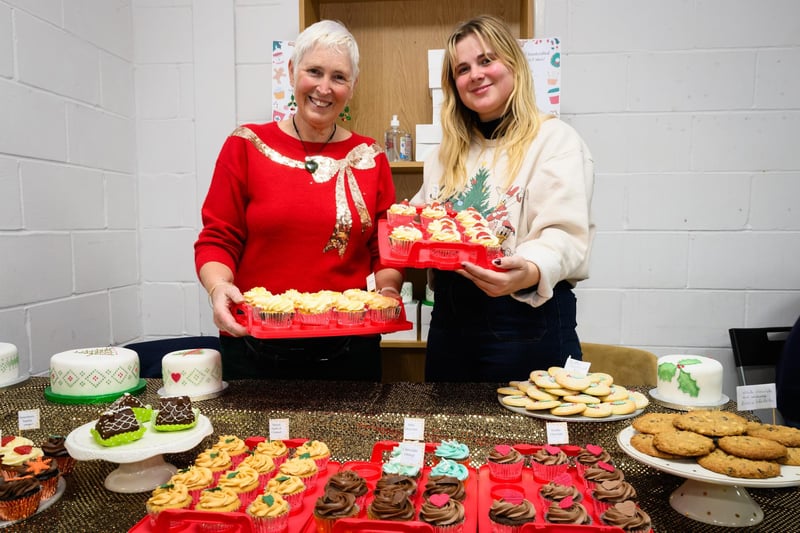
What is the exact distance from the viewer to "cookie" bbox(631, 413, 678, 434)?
1211 mm

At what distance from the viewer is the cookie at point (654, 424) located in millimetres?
1211

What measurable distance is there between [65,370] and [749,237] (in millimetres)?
3312

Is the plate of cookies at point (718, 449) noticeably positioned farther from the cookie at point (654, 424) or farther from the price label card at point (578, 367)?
the price label card at point (578, 367)

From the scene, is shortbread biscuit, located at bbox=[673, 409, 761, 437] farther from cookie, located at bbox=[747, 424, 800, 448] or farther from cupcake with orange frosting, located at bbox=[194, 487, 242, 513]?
cupcake with orange frosting, located at bbox=[194, 487, 242, 513]

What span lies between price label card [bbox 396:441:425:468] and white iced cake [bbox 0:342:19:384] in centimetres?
140

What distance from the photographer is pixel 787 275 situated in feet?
10.3

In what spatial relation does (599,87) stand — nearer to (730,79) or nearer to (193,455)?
(730,79)

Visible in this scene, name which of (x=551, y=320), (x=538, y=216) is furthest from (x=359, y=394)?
(x=538, y=216)

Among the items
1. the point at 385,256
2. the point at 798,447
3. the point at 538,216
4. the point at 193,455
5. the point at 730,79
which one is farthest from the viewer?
the point at 730,79

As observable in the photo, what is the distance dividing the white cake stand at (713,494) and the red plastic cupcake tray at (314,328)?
706mm

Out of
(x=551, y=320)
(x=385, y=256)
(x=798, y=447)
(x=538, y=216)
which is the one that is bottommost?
(x=798, y=447)

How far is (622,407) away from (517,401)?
0.86ft

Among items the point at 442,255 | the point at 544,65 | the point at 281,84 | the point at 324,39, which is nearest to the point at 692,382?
the point at 442,255

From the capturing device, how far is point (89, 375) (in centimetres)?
166
